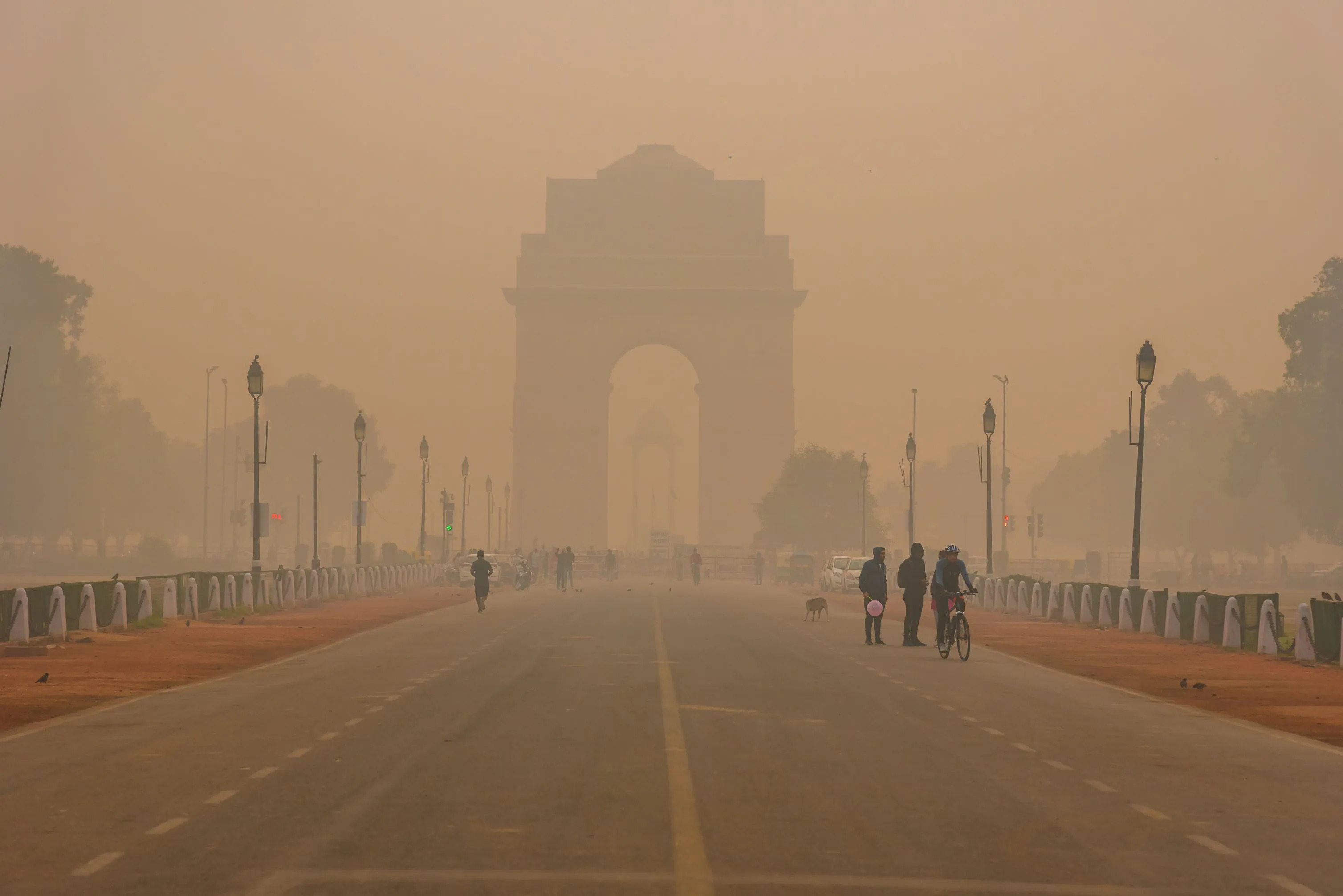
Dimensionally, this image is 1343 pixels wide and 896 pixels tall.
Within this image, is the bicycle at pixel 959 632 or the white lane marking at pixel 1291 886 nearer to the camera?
the white lane marking at pixel 1291 886

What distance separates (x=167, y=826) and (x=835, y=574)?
64773 millimetres

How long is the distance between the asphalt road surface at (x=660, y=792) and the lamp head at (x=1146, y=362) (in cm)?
1853

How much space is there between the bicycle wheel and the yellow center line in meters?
9.67

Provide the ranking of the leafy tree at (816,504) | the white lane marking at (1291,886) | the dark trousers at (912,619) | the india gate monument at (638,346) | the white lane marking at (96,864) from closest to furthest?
the white lane marking at (1291,886) < the white lane marking at (96,864) < the dark trousers at (912,619) < the leafy tree at (816,504) < the india gate monument at (638,346)

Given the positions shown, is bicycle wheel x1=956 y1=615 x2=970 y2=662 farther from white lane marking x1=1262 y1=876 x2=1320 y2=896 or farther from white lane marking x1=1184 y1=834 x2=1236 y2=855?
white lane marking x1=1262 y1=876 x2=1320 y2=896

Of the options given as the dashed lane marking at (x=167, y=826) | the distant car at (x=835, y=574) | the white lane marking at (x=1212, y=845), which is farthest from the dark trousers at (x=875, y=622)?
the distant car at (x=835, y=574)

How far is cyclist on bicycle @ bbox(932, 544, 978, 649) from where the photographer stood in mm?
27875

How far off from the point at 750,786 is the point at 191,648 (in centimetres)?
1979

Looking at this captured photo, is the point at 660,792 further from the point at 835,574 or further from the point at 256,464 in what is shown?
the point at 835,574

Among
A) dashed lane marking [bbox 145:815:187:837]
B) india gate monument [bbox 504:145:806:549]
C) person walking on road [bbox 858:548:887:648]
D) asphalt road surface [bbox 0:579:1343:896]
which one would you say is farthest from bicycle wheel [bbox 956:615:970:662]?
india gate monument [bbox 504:145:806:549]

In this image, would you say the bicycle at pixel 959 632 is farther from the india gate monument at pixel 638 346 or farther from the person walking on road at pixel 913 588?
the india gate monument at pixel 638 346

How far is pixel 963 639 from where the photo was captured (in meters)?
28.6

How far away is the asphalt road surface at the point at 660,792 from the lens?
9586mm

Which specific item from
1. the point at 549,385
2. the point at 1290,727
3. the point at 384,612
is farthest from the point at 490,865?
the point at 549,385
